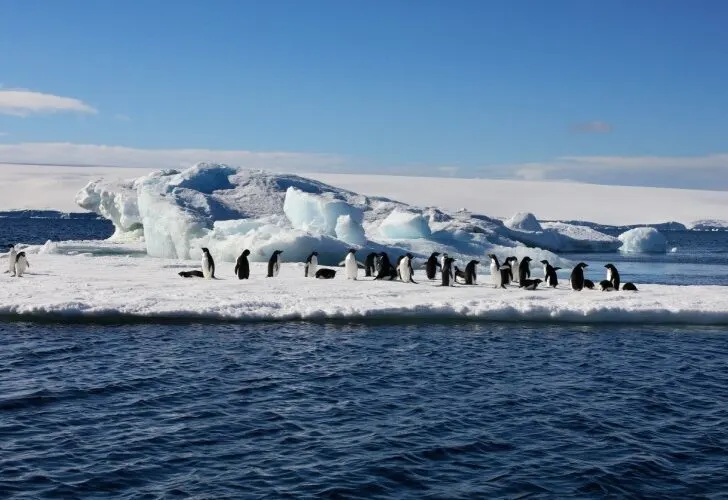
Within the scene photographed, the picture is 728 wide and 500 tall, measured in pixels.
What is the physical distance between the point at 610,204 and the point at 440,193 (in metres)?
27.7

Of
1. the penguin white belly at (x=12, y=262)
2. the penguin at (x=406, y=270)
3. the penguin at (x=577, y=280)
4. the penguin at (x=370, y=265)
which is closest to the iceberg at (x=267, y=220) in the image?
the penguin at (x=370, y=265)

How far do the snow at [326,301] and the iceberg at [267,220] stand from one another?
9.28 meters

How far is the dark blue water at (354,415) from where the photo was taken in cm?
727

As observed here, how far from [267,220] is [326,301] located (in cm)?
1646

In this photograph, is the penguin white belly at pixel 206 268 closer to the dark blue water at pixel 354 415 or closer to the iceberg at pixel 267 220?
the dark blue water at pixel 354 415

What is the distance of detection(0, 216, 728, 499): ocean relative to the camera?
23.8 ft

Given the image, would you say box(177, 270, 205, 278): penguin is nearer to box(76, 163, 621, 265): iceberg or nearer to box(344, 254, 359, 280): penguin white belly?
box(344, 254, 359, 280): penguin white belly

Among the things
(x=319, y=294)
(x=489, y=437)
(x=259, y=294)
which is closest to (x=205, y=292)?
(x=259, y=294)

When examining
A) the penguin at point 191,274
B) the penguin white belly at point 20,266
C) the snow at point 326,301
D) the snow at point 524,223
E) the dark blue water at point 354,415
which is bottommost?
the dark blue water at point 354,415

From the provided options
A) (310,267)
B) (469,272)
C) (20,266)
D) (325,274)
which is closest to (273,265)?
(310,267)

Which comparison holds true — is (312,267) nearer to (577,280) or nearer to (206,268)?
(206,268)

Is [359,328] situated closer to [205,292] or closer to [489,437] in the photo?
[205,292]

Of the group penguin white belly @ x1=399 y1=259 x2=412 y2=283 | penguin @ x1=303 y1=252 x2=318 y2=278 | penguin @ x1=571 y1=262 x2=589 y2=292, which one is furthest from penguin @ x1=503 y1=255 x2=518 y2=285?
penguin @ x1=303 y1=252 x2=318 y2=278

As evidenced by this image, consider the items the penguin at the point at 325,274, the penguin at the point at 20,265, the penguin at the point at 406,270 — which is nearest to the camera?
the penguin at the point at 20,265
